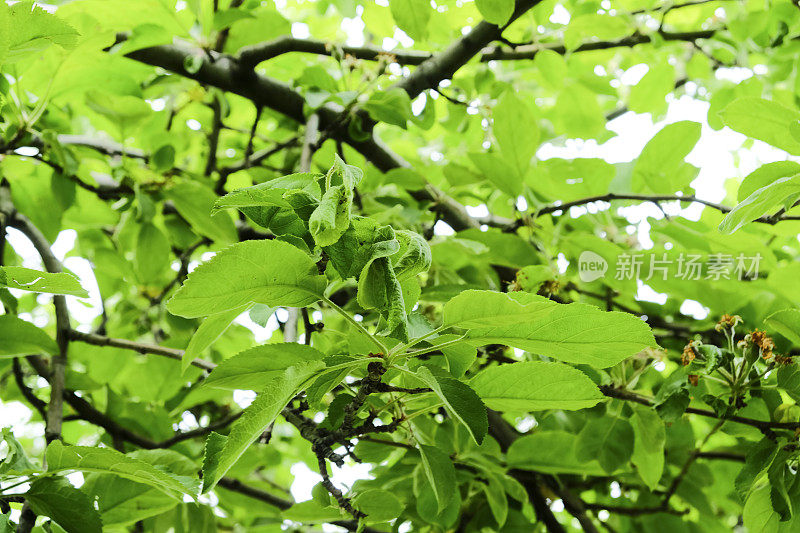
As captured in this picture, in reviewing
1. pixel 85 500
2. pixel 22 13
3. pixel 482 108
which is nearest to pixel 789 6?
pixel 482 108

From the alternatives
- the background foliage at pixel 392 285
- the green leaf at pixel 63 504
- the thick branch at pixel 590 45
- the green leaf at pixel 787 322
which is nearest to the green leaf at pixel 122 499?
the background foliage at pixel 392 285

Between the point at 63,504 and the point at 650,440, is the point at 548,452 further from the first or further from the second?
the point at 63,504

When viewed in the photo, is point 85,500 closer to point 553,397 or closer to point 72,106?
point 553,397

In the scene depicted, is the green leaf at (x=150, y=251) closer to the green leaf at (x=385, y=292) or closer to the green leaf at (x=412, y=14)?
the green leaf at (x=412, y=14)

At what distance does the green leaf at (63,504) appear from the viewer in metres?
0.65

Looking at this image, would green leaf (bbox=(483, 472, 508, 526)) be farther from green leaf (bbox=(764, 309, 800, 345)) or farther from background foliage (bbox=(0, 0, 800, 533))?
green leaf (bbox=(764, 309, 800, 345))

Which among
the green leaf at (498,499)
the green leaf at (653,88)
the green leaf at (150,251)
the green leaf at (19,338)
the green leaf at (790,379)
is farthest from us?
the green leaf at (653,88)

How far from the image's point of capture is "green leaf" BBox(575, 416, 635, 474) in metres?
0.92

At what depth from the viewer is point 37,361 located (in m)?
1.05

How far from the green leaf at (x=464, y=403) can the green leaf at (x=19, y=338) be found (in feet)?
1.99

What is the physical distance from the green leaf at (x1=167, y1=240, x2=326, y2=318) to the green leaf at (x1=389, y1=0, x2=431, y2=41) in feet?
2.11

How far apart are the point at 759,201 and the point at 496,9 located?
423 mm

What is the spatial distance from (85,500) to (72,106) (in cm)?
114

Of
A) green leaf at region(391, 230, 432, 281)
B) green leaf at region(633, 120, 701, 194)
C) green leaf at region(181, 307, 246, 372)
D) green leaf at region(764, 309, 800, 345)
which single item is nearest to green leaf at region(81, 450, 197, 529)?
green leaf at region(181, 307, 246, 372)
